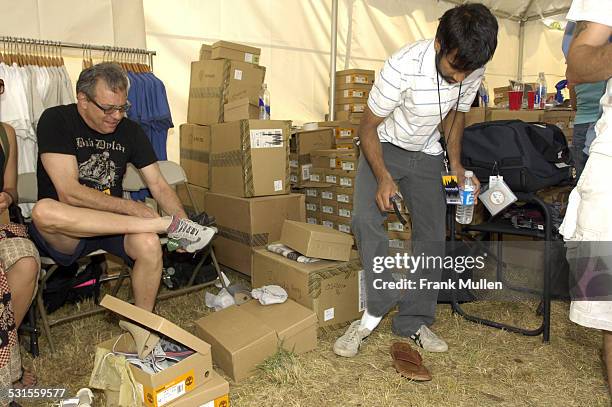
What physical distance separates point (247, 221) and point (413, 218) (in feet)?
3.88

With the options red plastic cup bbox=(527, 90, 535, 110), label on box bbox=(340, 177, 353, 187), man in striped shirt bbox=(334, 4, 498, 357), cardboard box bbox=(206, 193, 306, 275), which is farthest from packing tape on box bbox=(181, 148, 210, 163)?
red plastic cup bbox=(527, 90, 535, 110)

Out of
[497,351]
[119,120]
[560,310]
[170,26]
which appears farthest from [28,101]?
[560,310]

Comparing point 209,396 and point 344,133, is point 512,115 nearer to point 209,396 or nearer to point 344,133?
point 344,133

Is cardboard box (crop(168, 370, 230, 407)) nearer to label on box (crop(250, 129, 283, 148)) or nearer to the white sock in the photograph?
the white sock

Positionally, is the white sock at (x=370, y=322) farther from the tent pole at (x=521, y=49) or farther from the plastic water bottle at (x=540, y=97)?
the tent pole at (x=521, y=49)

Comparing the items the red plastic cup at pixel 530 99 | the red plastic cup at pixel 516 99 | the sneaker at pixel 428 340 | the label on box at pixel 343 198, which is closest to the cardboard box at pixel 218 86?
the label on box at pixel 343 198

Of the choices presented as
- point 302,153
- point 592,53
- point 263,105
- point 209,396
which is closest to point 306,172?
point 302,153

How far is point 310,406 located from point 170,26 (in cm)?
331

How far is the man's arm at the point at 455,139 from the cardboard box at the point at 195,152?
190 cm

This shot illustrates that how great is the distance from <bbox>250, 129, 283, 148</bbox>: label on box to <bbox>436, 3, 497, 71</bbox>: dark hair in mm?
1609

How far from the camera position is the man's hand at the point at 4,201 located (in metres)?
2.13

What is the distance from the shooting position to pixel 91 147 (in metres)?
2.37

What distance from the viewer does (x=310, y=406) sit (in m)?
1.87

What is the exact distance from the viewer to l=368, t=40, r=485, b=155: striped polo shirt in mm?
2016
